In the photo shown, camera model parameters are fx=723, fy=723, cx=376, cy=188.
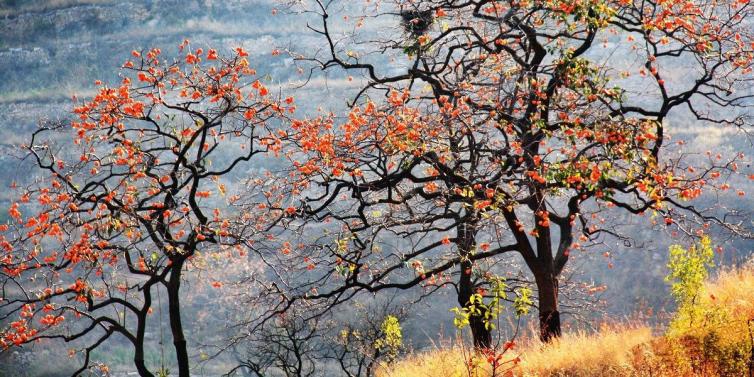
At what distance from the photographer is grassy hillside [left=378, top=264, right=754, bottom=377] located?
7992mm

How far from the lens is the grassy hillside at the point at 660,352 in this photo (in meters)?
7.99

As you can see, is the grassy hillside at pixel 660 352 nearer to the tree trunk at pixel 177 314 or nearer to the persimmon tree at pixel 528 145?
the persimmon tree at pixel 528 145

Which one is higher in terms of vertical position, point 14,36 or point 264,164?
point 14,36

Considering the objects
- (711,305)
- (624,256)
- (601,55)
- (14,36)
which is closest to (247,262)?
(624,256)

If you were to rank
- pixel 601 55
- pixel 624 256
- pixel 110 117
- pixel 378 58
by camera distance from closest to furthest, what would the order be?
pixel 110 117 → pixel 624 256 → pixel 601 55 → pixel 378 58

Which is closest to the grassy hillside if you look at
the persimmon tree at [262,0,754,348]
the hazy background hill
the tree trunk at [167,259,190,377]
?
the persimmon tree at [262,0,754,348]

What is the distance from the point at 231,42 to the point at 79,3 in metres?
16.8

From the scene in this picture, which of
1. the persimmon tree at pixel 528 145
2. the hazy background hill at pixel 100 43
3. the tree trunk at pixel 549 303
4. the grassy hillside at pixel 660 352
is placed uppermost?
the hazy background hill at pixel 100 43

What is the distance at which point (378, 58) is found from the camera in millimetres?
57531

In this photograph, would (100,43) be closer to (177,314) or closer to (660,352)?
(177,314)

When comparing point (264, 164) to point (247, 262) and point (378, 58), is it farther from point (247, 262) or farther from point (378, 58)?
point (378, 58)

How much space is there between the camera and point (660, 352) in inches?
350

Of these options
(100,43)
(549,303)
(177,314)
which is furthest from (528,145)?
(100,43)

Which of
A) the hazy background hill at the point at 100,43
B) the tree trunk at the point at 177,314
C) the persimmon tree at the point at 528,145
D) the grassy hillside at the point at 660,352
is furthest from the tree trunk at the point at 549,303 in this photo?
the hazy background hill at the point at 100,43
